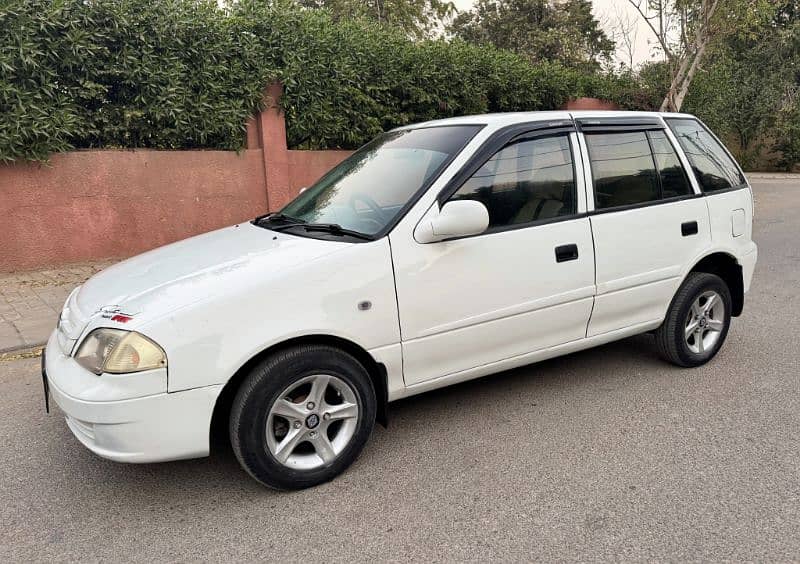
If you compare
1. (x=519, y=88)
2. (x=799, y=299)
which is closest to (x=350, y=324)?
(x=799, y=299)

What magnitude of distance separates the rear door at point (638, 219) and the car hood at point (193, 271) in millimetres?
1720

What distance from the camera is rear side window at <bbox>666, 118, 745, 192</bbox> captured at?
423 centimetres

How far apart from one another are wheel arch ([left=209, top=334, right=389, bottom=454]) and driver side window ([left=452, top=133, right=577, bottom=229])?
99 cm

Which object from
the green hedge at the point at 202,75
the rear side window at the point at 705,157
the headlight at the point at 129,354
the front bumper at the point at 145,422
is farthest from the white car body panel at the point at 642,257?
the green hedge at the point at 202,75

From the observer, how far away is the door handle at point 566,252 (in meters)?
3.49

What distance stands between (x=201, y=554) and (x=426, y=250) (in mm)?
1706

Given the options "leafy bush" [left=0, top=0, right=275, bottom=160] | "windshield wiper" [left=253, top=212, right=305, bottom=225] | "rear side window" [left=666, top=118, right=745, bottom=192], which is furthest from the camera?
"leafy bush" [left=0, top=0, right=275, bottom=160]

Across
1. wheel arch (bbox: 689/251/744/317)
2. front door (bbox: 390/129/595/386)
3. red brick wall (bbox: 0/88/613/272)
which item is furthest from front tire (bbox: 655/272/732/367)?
red brick wall (bbox: 0/88/613/272)

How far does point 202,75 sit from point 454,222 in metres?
6.23

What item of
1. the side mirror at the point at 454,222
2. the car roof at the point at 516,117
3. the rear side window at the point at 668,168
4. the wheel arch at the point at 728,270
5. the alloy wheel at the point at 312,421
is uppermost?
the car roof at the point at 516,117

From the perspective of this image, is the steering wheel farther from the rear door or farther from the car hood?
the rear door

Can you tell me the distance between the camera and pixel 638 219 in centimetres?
382

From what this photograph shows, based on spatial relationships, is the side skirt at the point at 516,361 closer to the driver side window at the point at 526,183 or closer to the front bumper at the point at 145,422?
the driver side window at the point at 526,183

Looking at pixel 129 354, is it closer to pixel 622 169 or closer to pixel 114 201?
pixel 622 169
